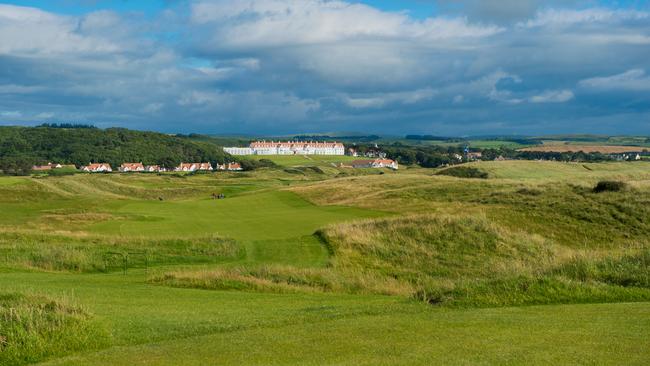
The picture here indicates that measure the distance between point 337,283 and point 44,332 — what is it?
10743 mm

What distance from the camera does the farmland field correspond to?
29.6 ft

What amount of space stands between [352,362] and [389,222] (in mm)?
23778

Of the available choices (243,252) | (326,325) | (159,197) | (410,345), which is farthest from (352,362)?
(159,197)

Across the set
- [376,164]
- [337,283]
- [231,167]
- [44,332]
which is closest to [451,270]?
[337,283]

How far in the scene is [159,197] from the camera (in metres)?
80.6

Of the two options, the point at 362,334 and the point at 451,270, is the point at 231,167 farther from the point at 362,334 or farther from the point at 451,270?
the point at 362,334

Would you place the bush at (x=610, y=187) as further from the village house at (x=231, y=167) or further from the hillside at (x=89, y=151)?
the hillside at (x=89, y=151)

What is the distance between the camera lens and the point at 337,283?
19.5 metres

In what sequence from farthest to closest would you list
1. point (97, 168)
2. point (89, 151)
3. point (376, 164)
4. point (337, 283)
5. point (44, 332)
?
point (89, 151)
point (376, 164)
point (97, 168)
point (337, 283)
point (44, 332)

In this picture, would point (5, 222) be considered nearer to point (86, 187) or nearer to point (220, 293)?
point (220, 293)

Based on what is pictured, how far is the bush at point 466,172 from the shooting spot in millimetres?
73419

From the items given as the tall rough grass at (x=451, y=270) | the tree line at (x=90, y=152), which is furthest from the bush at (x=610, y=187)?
the tree line at (x=90, y=152)

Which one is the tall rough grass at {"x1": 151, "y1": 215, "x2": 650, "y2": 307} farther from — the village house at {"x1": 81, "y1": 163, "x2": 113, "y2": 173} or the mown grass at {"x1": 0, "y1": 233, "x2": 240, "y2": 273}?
the village house at {"x1": 81, "y1": 163, "x2": 113, "y2": 173}

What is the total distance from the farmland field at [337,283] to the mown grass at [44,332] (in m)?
0.03
